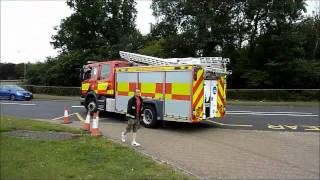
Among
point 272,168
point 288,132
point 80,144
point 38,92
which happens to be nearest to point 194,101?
point 288,132

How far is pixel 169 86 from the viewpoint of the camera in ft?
53.8

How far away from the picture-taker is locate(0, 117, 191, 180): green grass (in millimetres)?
8602

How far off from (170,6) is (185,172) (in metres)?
34.0

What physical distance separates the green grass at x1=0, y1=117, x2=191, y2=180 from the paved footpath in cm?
79

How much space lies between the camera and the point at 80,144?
12.0 m

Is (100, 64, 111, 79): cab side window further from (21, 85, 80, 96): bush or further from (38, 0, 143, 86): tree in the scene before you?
(38, 0, 143, 86): tree

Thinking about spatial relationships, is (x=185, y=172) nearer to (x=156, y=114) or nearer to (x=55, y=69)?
(x=156, y=114)

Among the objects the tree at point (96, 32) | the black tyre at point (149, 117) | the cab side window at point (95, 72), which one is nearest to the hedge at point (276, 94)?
the cab side window at point (95, 72)

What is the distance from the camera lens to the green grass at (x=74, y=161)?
8602mm

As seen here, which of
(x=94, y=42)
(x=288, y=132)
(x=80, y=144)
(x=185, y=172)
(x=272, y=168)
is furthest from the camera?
(x=94, y=42)

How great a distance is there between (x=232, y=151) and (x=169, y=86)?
4909 millimetres

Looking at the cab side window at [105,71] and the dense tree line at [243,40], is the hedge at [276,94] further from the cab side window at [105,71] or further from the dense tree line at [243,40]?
→ the cab side window at [105,71]

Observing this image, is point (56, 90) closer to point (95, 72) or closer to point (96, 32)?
point (96, 32)

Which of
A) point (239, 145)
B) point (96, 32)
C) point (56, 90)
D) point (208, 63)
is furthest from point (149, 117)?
point (96, 32)
